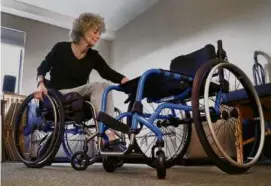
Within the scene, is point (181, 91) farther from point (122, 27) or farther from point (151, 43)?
point (122, 27)

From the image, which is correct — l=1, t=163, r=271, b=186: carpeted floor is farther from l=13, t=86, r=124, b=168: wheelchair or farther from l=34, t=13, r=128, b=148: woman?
l=34, t=13, r=128, b=148: woman

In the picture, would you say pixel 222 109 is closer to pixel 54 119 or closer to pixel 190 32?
pixel 54 119

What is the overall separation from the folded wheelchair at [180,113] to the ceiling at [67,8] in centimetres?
218

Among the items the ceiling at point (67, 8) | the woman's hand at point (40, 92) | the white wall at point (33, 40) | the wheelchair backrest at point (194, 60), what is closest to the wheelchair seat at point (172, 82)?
the wheelchair backrest at point (194, 60)

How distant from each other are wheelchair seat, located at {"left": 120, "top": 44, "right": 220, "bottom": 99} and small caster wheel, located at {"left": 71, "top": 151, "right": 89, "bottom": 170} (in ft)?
1.34

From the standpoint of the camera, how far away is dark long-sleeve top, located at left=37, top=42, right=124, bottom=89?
1.77 m

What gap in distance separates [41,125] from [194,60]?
1.03 metres

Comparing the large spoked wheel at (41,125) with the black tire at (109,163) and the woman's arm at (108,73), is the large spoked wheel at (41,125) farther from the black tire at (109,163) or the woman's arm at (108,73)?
the woman's arm at (108,73)

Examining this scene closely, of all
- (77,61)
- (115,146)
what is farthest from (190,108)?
(77,61)

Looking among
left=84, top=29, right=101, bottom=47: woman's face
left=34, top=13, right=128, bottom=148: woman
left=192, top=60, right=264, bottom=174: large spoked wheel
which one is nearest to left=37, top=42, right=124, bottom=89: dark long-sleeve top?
left=34, top=13, right=128, bottom=148: woman

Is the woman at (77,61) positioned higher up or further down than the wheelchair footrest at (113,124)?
higher up

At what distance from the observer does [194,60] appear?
1.68 m

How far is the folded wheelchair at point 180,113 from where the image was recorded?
1099mm

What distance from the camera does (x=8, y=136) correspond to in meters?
2.74
